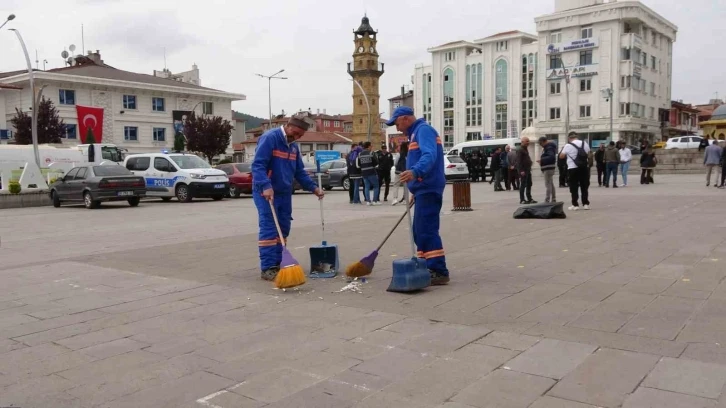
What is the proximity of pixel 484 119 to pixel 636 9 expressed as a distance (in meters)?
23.9

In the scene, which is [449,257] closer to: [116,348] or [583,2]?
[116,348]

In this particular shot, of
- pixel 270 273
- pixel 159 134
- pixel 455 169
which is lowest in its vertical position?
pixel 270 273

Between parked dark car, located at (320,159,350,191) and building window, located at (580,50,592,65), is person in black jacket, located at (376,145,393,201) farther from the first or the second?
building window, located at (580,50,592,65)

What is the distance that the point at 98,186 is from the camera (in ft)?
65.0

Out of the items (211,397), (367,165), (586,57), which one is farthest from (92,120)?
(586,57)

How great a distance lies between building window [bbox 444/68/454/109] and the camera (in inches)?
3469

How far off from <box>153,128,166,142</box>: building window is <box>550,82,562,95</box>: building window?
4448 centimetres

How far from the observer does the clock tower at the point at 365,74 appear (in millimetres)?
94250

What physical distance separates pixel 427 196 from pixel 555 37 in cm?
7291

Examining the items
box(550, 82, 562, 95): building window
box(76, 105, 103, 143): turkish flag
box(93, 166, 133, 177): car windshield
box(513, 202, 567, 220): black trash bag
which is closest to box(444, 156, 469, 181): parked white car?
box(93, 166, 133, 177): car windshield

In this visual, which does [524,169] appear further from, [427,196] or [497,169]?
[427,196]

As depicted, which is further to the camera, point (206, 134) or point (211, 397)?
point (206, 134)

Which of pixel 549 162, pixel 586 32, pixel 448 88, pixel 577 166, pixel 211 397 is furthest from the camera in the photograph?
pixel 448 88

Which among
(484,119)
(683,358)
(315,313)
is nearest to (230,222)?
(315,313)
